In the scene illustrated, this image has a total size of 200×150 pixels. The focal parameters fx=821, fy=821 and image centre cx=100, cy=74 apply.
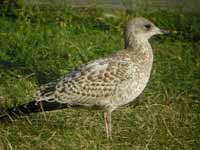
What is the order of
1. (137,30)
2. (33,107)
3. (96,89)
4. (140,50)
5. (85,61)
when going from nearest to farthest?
(33,107)
(96,89)
(140,50)
(137,30)
(85,61)

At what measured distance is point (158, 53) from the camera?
8000 mm

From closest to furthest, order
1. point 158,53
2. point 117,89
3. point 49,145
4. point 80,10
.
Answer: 1. point 49,145
2. point 117,89
3. point 158,53
4. point 80,10

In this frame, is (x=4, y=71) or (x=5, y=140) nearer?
(x=5, y=140)

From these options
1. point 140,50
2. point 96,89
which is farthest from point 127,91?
point 140,50

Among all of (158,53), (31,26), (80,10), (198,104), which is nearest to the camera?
(198,104)

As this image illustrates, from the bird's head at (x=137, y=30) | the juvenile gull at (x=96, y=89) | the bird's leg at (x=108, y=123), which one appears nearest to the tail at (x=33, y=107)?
the juvenile gull at (x=96, y=89)

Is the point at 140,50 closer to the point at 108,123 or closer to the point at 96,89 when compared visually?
the point at 96,89

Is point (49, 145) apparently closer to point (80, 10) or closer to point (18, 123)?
point (18, 123)

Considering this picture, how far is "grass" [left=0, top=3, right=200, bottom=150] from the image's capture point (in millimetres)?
5500

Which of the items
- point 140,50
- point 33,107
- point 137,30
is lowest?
point 33,107

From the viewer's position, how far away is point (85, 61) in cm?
741

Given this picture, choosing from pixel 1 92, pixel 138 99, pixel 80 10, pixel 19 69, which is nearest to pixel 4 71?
pixel 19 69

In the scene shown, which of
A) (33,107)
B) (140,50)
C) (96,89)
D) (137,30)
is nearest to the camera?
(33,107)

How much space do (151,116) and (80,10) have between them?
395 centimetres
